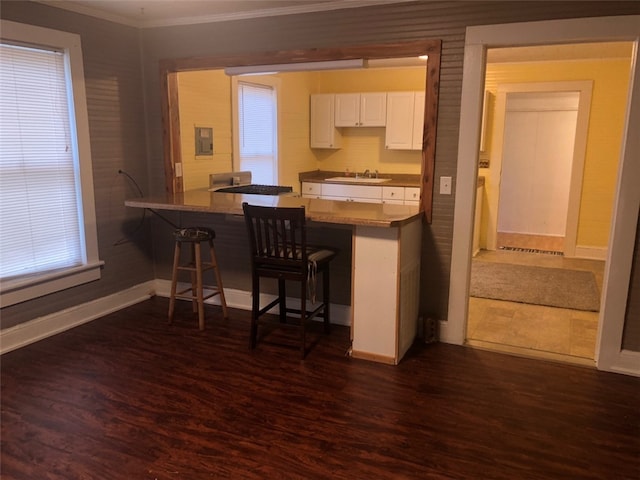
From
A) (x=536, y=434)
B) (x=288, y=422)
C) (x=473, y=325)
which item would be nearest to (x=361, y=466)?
(x=288, y=422)

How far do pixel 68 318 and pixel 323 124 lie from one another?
385 centimetres

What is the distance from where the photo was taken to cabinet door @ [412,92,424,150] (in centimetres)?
561

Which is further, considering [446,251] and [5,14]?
[446,251]

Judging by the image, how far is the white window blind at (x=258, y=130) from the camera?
16.4 ft

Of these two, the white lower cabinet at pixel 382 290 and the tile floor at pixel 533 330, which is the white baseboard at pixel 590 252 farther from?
the white lower cabinet at pixel 382 290

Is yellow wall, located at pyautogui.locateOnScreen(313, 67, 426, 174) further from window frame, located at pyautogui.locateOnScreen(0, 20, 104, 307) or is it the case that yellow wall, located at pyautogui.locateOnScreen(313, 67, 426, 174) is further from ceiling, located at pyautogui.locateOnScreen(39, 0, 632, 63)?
window frame, located at pyautogui.locateOnScreen(0, 20, 104, 307)

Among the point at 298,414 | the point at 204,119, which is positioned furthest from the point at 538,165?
the point at 298,414

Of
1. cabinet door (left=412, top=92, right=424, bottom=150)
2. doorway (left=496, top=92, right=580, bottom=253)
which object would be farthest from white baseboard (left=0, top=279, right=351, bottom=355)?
doorway (left=496, top=92, right=580, bottom=253)

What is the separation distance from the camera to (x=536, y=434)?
7.52 ft

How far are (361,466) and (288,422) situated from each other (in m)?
0.46

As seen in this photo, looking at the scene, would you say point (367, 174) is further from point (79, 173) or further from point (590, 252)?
point (79, 173)

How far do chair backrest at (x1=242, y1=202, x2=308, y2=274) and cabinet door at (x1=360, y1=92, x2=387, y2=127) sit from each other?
327 cm

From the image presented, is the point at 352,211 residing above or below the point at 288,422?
above

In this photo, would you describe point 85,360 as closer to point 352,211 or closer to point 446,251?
point 352,211
